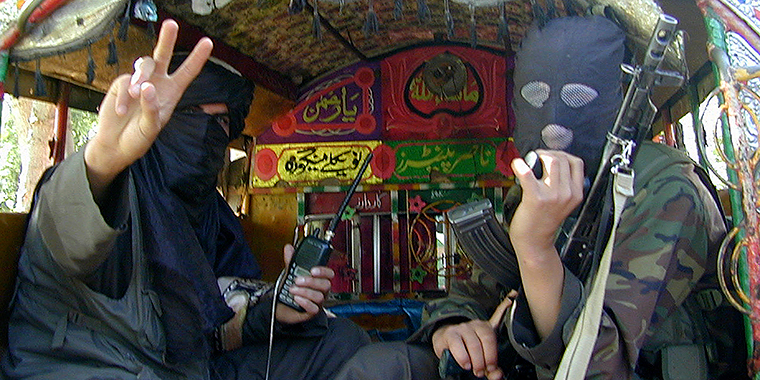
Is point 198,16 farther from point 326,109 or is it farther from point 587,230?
point 587,230

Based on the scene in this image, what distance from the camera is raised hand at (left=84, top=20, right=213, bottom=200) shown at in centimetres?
150

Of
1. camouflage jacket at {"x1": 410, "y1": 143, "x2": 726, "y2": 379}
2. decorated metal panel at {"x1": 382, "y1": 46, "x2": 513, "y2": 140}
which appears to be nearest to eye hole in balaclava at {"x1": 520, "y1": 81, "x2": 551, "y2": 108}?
camouflage jacket at {"x1": 410, "y1": 143, "x2": 726, "y2": 379}

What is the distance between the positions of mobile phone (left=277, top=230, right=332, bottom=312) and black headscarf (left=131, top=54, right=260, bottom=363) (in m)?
0.25

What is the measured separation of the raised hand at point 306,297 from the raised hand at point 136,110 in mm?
852

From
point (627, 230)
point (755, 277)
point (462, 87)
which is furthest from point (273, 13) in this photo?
point (755, 277)

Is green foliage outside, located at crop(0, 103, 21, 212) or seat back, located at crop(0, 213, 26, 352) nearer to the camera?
seat back, located at crop(0, 213, 26, 352)

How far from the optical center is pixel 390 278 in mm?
4430

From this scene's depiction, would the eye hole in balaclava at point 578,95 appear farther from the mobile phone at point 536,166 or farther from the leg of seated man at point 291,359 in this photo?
the leg of seated man at point 291,359

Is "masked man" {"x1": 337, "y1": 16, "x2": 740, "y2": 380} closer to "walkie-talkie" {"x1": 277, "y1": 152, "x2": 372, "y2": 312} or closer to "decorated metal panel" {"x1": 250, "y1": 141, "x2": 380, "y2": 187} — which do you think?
"walkie-talkie" {"x1": 277, "y1": 152, "x2": 372, "y2": 312}

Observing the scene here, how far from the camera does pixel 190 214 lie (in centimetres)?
227

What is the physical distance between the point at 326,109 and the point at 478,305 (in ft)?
9.94

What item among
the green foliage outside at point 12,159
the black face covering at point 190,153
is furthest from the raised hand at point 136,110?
the green foliage outside at point 12,159

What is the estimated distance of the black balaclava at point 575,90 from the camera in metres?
1.56

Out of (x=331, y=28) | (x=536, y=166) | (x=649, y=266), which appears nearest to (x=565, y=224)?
(x=649, y=266)
